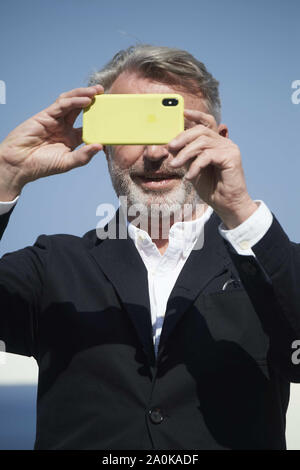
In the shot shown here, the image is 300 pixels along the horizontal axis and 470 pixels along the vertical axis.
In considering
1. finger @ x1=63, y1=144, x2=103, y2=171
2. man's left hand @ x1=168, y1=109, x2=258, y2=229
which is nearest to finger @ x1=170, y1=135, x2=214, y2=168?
man's left hand @ x1=168, y1=109, x2=258, y2=229

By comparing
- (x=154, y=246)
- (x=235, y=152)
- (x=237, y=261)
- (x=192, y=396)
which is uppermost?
(x=235, y=152)

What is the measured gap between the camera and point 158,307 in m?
3.48

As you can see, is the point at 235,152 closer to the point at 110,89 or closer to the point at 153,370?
the point at 153,370

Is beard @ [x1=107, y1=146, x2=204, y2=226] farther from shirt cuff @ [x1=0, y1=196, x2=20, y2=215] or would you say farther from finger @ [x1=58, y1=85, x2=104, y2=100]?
shirt cuff @ [x1=0, y1=196, x2=20, y2=215]

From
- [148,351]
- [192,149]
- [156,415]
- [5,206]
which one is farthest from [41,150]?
[156,415]

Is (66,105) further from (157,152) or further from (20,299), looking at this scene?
(20,299)

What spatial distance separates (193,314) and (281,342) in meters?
0.62

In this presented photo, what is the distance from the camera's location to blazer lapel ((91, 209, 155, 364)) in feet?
10.8

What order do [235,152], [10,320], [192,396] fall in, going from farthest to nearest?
[10,320], [192,396], [235,152]

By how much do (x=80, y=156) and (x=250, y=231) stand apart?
102 cm

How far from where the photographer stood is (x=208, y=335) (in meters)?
3.30

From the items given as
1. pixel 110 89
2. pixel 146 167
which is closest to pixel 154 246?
pixel 146 167

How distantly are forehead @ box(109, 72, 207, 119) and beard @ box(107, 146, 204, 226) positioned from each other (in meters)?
0.57

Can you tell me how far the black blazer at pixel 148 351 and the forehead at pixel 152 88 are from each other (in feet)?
3.66
